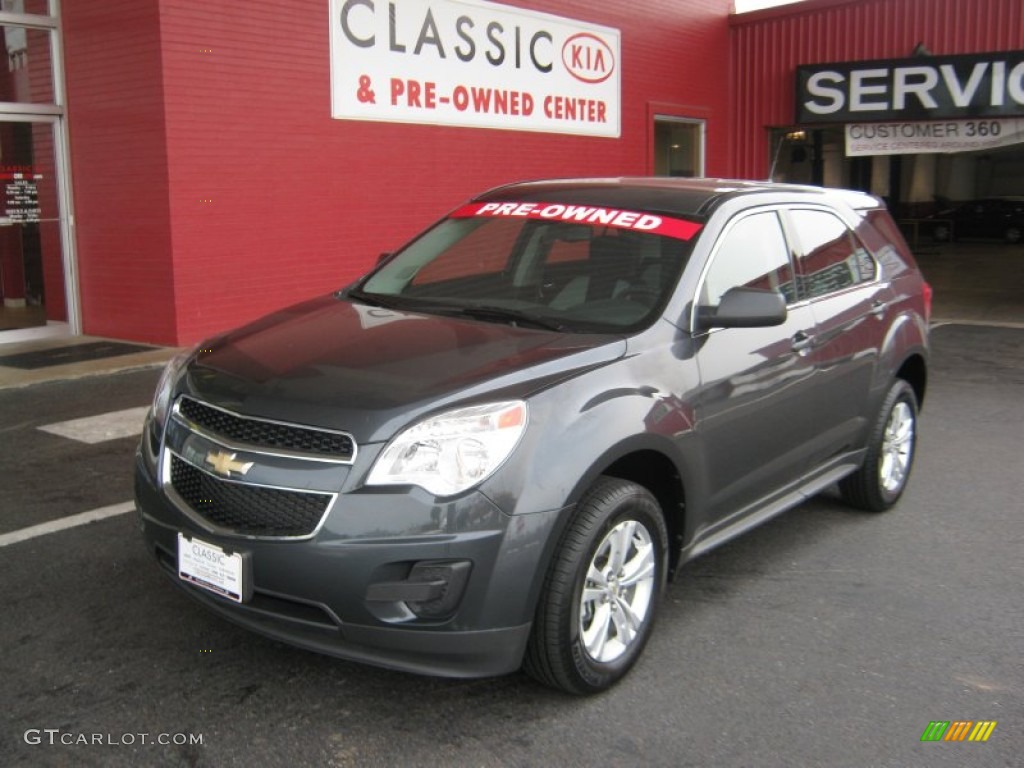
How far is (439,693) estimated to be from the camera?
3.41 metres

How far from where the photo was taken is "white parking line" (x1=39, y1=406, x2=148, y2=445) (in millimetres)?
6789

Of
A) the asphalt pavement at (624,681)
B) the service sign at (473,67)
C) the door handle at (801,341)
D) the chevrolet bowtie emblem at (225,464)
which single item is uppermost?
the service sign at (473,67)

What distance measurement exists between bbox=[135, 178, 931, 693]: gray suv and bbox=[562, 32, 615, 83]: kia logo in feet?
33.8

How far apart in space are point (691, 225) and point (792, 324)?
0.65 metres

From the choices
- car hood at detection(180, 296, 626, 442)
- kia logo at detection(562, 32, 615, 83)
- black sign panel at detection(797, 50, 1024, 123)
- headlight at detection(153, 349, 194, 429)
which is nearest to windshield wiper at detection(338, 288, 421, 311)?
car hood at detection(180, 296, 626, 442)

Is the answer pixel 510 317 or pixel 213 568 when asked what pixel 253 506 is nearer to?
pixel 213 568

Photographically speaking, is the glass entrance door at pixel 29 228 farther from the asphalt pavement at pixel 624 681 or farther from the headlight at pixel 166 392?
the headlight at pixel 166 392

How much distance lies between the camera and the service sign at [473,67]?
455 inches

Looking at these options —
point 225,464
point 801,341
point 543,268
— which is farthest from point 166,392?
point 801,341

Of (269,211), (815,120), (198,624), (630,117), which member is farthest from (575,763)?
(815,120)

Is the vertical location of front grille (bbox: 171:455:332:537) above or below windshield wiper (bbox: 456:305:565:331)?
below

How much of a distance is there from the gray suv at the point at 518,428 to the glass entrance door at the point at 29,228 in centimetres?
711

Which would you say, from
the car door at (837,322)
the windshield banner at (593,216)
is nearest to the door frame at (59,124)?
the windshield banner at (593,216)

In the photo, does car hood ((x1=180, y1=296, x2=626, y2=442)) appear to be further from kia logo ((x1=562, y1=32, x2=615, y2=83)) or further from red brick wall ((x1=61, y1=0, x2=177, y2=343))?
kia logo ((x1=562, y1=32, x2=615, y2=83))
